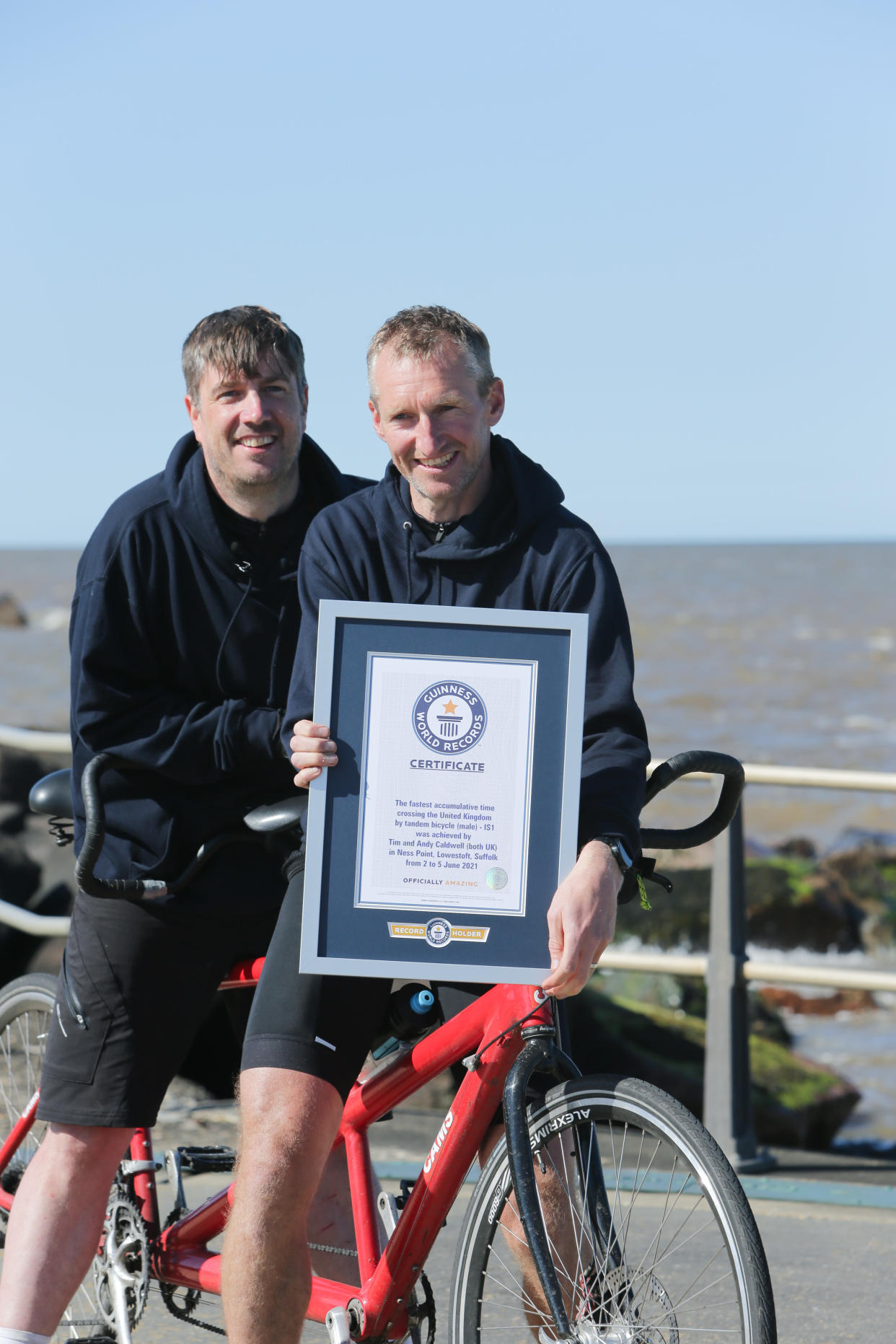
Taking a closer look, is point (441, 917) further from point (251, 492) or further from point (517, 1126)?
point (251, 492)

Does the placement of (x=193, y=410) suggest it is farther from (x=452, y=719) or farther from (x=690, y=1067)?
(x=690, y=1067)

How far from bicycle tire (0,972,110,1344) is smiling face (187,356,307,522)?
4.12 ft

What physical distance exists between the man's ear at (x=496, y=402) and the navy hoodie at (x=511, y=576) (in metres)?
0.06

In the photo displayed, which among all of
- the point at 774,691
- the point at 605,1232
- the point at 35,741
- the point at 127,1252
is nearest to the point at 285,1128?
the point at 605,1232

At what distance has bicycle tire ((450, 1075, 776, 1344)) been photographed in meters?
2.29

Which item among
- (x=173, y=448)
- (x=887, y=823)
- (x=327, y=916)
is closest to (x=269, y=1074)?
(x=327, y=916)

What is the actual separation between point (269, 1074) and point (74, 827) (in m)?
0.86

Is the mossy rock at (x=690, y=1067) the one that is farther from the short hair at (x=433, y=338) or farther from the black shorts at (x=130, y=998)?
the short hair at (x=433, y=338)

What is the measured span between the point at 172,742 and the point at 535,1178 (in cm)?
110

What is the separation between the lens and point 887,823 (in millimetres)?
21688

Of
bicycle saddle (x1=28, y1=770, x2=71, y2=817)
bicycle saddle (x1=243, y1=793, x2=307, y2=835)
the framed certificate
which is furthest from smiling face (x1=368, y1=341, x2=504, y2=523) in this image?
bicycle saddle (x1=28, y1=770, x2=71, y2=817)

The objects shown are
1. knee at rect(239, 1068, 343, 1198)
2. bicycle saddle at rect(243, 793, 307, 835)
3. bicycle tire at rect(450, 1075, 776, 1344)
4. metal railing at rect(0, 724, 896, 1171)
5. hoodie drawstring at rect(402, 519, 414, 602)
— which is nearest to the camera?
bicycle tire at rect(450, 1075, 776, 1344)

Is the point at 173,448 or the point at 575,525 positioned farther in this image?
the point at 173,448

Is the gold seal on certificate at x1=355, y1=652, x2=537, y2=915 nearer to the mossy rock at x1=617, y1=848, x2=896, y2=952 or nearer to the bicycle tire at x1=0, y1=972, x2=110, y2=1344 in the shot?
the bicycle tire at x1=0, y1=972, x2=110, y2=1344
